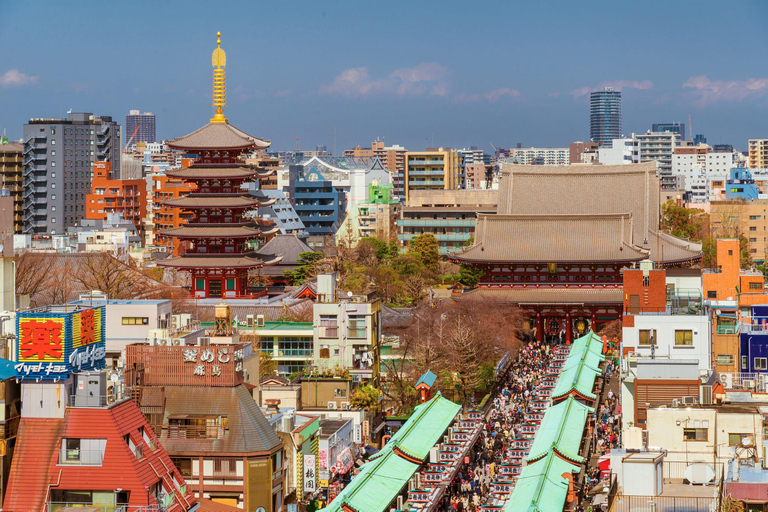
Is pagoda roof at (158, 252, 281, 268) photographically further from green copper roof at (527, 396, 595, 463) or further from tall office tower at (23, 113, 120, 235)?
tall office tower at (23, 113, 120, 235)

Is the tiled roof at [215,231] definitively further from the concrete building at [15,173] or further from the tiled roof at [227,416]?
the concrete building at [15,173]

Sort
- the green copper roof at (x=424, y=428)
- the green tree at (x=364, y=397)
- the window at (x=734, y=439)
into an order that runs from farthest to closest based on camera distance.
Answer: the green tree at (x=364, y=397)
the green copper roof at (x=424, y=428)
the window at (x=734, y=439)

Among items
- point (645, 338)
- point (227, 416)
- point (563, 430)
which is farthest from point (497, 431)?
point (227, 416)

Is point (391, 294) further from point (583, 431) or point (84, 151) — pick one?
point (84, 151)

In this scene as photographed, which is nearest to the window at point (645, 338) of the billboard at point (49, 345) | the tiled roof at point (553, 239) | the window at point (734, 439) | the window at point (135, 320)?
the window at point (734, 439)

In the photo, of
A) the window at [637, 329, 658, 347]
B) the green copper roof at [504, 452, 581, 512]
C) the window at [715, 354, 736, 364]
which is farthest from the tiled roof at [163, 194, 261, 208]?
the green copper roof at [504, 452, 581, 512]

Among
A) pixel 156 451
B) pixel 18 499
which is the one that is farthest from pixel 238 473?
pixel 18 499

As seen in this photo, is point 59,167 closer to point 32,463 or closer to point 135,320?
point 135,320
